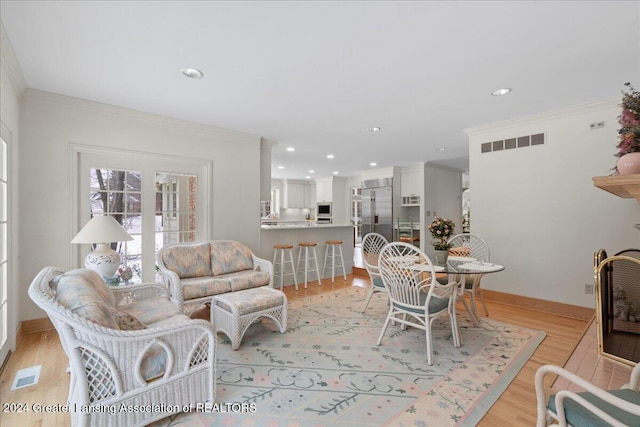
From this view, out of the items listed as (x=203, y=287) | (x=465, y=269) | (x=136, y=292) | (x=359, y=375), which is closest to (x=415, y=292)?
(x=465, y=269)

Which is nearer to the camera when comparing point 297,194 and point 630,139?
point 630,139

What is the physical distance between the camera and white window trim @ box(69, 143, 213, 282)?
3225mm

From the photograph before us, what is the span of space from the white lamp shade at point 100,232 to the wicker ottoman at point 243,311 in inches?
43.5

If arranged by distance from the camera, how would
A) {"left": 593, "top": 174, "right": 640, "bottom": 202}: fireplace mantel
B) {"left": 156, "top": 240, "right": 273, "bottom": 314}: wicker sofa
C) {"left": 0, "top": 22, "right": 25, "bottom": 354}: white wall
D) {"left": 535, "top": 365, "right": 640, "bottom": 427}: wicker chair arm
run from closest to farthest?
{"left": 535, "top": 365, "right": 640, "bottom": 427}: wicker chair arm < {"left": 593, "top": 174, "right": 640, "bottom": 202}: fireplace mantel < {"left": 0, "top": 22, "right": 25, "bottom": 354}: white wall < {"left": 156, "top": 240, "right": 273, "bottom": 314}: wicker sofa

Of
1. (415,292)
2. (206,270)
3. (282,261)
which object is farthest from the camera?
(282,261)

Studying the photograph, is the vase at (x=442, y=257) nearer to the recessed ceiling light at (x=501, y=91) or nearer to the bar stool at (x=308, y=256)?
the recessed ceiling light at (x=501, y=91)

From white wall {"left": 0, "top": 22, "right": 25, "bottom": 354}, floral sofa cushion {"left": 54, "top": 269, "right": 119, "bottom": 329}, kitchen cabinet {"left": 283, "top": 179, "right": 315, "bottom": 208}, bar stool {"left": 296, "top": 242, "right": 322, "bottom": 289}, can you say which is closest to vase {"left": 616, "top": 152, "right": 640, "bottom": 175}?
floral sofa cushion {"left": 54, "top": 269, "right": 119, "bottom": 329}

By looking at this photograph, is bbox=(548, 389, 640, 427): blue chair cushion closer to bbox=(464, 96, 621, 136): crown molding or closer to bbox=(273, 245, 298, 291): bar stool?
bbox=(464, 96, 621, 136): crown molding

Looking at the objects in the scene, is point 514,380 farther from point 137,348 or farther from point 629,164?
point 137,348

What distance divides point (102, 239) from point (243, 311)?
1.45 metres

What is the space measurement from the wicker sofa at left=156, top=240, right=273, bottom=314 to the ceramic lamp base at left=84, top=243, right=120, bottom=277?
0.51 meters

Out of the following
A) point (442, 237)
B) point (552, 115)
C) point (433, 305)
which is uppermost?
point (552, 115)

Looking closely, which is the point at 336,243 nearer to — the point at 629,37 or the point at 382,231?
the point at 382,231

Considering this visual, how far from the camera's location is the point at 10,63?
2338mm
